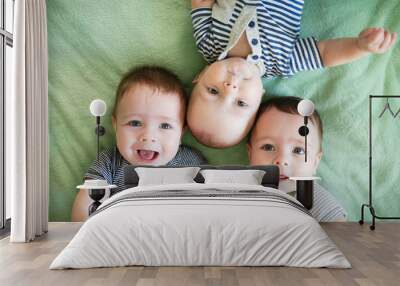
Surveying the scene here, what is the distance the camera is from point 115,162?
6648mm

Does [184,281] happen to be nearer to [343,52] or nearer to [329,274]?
[329,274]

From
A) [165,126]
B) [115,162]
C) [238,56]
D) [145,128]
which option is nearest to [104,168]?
[115,162]

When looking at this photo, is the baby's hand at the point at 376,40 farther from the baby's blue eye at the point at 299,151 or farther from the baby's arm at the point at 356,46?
the baby's blue eye at the point at 299,151

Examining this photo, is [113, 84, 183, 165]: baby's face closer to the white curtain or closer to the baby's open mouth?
the baby's open mouth

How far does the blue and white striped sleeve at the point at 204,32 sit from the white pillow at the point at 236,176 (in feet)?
4.51

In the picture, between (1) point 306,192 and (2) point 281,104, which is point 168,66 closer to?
(2) point 281,104

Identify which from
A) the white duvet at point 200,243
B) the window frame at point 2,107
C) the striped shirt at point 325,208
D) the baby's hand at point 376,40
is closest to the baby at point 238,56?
the baby's hand at point 376,40

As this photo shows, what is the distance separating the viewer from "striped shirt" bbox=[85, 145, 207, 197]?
664cm

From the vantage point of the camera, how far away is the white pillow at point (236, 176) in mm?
5953

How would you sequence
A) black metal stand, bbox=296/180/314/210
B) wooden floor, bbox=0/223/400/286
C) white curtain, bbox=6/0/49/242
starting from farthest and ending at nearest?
black metal stand, bbox=296/180/314/210, white curtain, bbox=6/0/49/242, wooden floor, bbox=0/223/400/286

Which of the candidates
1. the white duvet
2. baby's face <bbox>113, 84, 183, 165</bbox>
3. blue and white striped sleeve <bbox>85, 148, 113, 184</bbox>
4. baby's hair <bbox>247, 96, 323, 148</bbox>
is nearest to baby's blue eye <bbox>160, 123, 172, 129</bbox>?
baby's face <bbox>113, 84, 183, 165</bbox>

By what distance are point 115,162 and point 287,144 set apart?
1.94m

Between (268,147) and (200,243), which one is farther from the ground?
(268,147)

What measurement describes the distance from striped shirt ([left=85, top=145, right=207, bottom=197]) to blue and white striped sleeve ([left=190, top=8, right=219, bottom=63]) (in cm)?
108
